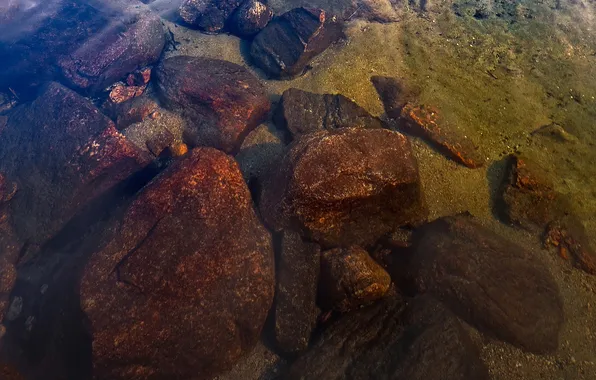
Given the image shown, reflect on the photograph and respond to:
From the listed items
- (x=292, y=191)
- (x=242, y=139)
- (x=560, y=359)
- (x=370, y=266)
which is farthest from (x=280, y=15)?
(x=560, y=359)

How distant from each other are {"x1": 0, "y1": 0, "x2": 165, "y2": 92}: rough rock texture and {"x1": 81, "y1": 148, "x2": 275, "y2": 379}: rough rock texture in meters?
3.38

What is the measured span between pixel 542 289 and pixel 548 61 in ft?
13.1

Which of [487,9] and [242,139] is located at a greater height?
[487,9]

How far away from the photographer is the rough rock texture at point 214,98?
5.08 metres

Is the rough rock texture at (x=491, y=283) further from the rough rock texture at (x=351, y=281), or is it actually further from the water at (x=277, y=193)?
the rough rock texture at (x=351, y=281)

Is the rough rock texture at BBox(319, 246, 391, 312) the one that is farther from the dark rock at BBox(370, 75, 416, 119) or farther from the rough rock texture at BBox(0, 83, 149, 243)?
the rough rock texture at BBox(0, 83, 149, 243)

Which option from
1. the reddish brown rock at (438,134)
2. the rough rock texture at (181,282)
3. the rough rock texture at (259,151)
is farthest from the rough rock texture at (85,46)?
the reddish brown rock at (438,134)

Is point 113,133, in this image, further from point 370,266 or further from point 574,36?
point 574,36

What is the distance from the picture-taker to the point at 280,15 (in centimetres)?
654

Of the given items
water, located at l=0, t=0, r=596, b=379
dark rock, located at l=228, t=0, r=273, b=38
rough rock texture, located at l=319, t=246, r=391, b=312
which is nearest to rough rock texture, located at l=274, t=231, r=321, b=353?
water, located at l=0, t=0, r=596, b=379

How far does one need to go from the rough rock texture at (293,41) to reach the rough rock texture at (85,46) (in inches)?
80.8

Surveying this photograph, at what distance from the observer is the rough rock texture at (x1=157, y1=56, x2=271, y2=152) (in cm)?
508

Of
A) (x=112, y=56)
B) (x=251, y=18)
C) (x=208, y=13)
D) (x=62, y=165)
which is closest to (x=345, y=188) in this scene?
(x=62, y=165)

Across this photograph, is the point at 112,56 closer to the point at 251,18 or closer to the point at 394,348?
the point at 251,18
